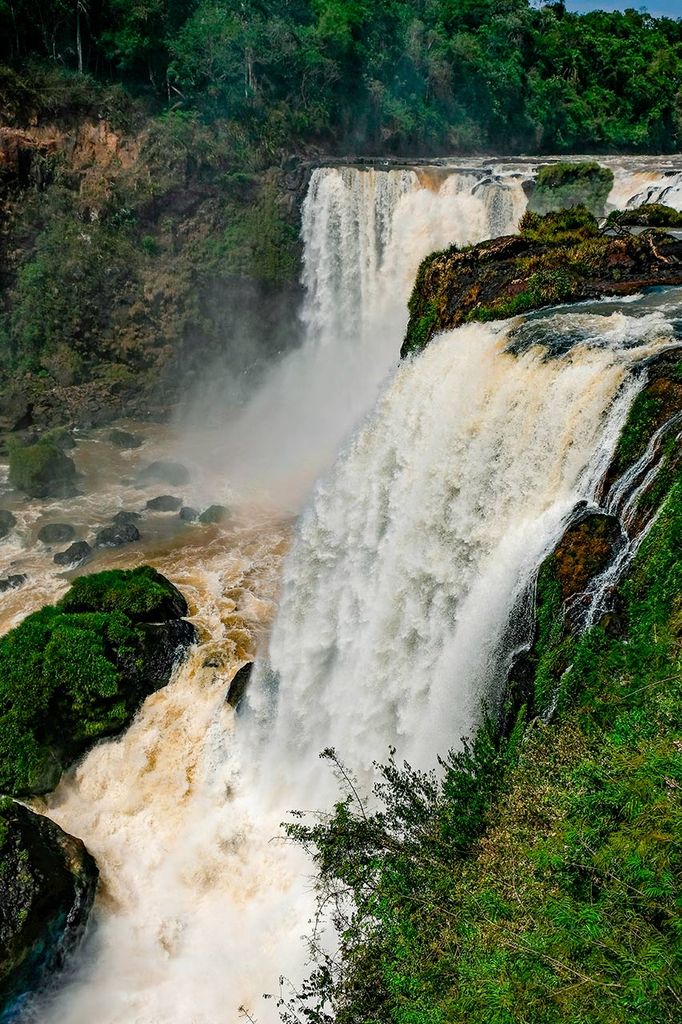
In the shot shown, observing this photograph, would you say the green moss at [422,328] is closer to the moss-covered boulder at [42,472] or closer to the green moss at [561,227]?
the green moss at [561,227]

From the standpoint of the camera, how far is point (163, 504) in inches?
862

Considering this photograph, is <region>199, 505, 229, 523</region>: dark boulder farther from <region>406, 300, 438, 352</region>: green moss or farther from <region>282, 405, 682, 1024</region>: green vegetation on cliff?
<region>282, 405, 682, 1024</region>: green vegetation on cliff

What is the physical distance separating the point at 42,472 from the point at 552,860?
20252 mm

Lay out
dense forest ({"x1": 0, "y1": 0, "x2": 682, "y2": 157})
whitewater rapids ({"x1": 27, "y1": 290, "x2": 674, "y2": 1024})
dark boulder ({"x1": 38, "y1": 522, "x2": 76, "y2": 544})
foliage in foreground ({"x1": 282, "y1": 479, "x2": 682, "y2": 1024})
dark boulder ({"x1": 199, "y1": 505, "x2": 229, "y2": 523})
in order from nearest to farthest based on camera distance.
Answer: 1. foliage in foreground ({"x1": 282, "y1": 479, "x2": 682, "y2": 1024})
2. whitewater rapids ({"x1": 27, "y1": 290, "x2": 674, "y2": 1024})
3. dark boulder ({"x1": 38, "y1": 522, "x2": 76, "y2": 544})
4. dark boulder ({"x1": 199, "y1": 505, "x2": 229, "y2": 523})
5. dense forest ({"x1": 0, "y1": 0, "x2": 682, "y2": 157})

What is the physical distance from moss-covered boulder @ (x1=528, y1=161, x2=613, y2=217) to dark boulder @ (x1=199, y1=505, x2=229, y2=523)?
14323 mm

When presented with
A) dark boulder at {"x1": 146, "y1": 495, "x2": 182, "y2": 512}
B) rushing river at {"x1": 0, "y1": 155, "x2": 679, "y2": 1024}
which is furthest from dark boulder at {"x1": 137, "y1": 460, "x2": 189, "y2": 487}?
rushing river at {"x1": 0, "y1": 155, "x2": 679, "y2": 1024}

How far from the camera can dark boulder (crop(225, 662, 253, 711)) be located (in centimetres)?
1373

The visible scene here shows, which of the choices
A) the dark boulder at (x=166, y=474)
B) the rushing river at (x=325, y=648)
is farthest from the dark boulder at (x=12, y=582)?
the dark boulder at (x=166, y=474)

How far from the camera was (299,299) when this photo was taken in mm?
30594

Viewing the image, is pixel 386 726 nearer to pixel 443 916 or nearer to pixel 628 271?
pixel 443 916

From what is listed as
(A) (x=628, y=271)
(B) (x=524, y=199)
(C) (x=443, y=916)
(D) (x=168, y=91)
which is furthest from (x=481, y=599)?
(D) (x=168, y=91)

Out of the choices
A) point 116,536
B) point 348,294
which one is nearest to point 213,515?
point 116,536

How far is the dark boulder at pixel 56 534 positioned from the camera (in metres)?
20.0

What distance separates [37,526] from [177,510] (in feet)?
12.9
